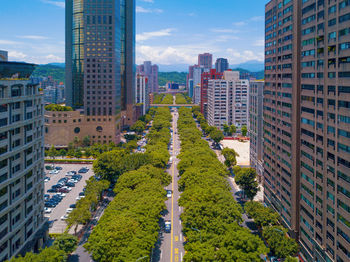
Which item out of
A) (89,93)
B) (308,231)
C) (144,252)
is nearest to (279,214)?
(308,231)

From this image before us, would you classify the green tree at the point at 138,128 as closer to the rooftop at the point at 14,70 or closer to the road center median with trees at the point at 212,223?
the road center median with trees at the point at 212,223

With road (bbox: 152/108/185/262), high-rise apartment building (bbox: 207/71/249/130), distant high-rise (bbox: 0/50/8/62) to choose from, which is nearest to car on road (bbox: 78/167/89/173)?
road (bbox: 152/108/185/262)

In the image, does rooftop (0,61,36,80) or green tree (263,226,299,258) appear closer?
rooftop (0,61,36,80)

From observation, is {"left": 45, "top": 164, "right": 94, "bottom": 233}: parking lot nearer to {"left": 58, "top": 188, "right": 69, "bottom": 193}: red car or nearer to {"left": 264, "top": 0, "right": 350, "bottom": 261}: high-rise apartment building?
{"left": 58, "top": 188, "right": 69, "bottom": 193}: red car

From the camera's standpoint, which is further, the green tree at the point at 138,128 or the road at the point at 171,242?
the green tree at the point at 138,128

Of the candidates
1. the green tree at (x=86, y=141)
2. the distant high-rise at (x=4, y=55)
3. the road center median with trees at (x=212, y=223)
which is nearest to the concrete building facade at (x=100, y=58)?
the green tree at (x=86, y=141)
